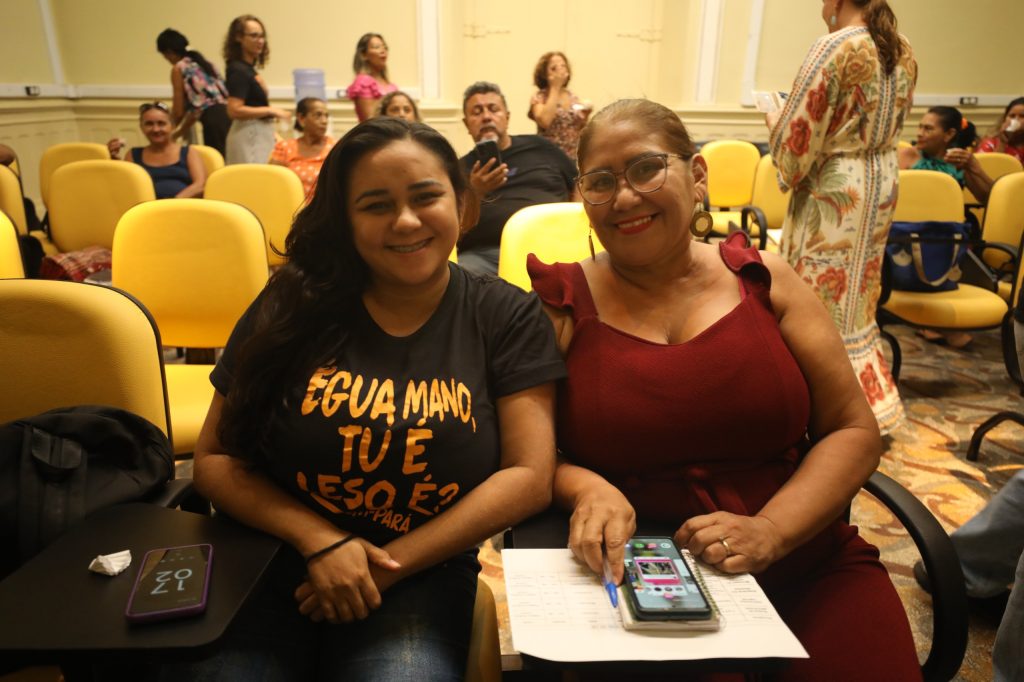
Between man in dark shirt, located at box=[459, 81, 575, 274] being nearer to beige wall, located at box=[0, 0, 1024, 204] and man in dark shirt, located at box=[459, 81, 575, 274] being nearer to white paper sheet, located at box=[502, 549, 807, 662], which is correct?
white paper sheet, located at box=[502, 549, 807, 662]

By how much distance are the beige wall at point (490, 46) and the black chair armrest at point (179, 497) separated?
634 cm

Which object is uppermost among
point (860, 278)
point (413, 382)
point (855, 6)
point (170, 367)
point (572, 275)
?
point (855, 6)

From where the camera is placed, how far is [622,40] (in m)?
7.63

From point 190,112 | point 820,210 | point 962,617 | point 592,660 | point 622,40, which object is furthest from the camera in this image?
point 622,40

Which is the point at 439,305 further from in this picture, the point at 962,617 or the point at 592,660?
the point at 962,617

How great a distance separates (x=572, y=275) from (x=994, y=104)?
8.70 meters

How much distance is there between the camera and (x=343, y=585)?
1084mm

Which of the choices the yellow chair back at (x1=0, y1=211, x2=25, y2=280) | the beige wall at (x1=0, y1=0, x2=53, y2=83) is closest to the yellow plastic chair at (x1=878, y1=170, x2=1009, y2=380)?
the yellow chair back at (x1=0, y1=211, x2=25, y2=280)

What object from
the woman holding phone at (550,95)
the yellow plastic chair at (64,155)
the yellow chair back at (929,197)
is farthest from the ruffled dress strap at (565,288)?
the yellow plastic chair at (64,155)

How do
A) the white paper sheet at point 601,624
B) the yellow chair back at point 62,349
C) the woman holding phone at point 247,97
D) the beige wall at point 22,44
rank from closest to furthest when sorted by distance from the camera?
the white paper sheet at point 601,624, the yellow chair back at point 62,349, the woman holding phone at point 247,97, the beige wall at point 22,44

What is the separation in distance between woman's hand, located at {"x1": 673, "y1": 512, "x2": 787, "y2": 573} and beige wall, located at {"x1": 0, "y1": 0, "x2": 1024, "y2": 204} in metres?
6.69

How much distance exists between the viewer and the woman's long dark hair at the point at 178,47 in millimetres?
5441

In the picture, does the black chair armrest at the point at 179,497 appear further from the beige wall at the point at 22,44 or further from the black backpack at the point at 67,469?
the beige wall at the point at 22,44

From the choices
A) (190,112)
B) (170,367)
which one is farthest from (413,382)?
(190,112)
